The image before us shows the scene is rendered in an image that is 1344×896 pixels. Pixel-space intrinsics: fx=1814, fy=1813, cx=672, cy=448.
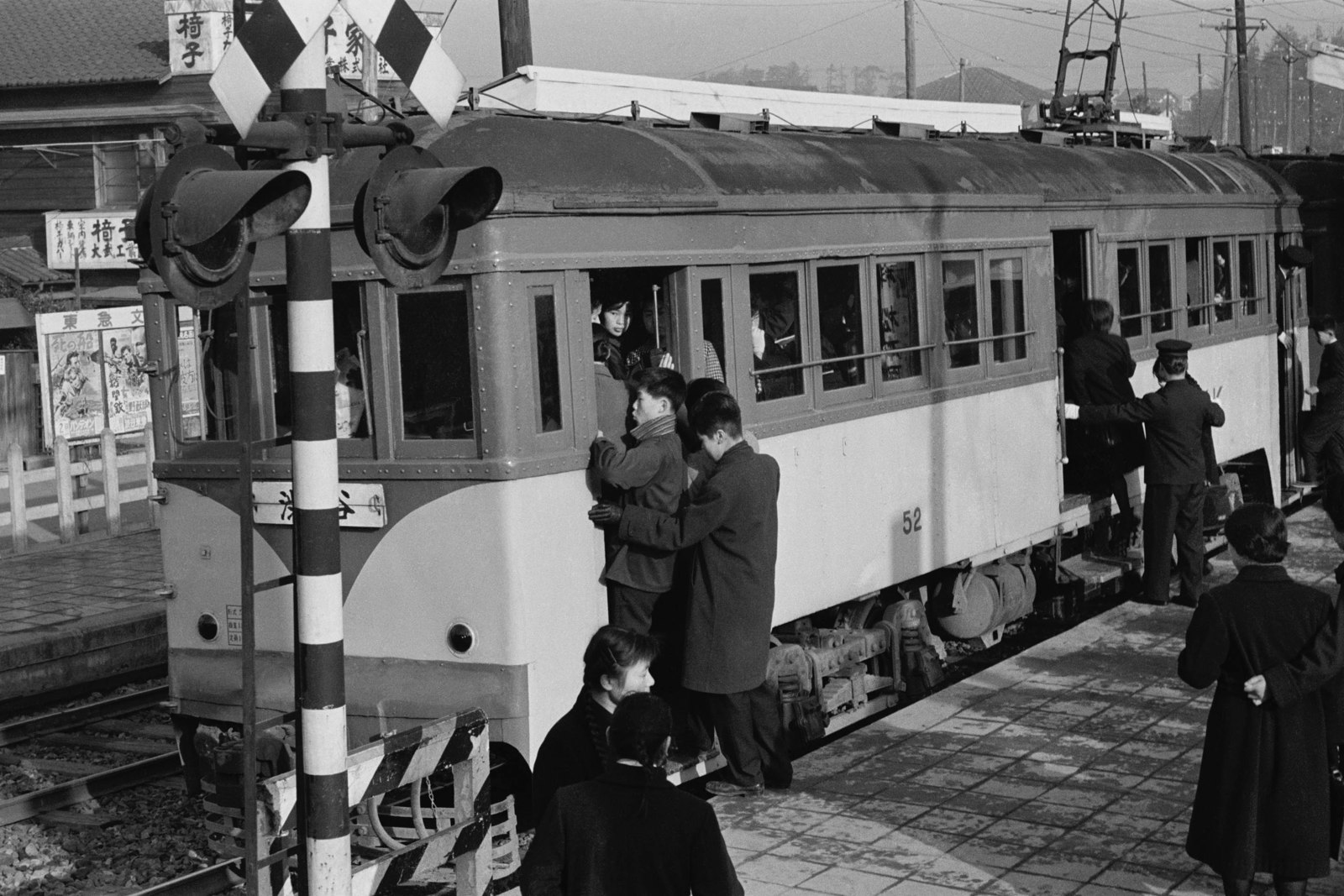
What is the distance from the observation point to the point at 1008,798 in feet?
24.6

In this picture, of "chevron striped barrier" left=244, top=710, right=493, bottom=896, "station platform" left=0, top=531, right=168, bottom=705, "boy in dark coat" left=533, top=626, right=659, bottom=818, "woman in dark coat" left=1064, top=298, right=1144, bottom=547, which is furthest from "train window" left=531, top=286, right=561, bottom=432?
"station platform" left=0, top=531, right=168, bottom=705

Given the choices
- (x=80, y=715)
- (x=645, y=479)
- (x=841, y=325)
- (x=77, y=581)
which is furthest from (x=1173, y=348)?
(x=77, y=581)

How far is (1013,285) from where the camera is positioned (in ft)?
35.7

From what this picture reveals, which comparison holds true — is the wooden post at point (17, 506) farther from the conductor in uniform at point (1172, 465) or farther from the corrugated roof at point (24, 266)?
the corrugated roof at point (24, 266)

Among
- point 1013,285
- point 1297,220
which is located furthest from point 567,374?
point 1297,220

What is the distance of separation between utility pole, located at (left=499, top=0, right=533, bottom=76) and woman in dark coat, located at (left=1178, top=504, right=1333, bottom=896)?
966cm

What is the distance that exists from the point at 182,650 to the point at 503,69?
26.2 feet

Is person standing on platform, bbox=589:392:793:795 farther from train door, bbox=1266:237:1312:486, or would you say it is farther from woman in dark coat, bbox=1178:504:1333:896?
train door, bbox=1266:237:1312:486

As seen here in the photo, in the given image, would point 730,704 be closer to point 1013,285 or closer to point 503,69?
point 1013,285

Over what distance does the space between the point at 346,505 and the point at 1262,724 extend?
3.58 metres

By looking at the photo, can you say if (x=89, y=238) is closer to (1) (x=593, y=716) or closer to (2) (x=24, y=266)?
(2) (x=24, y=266)

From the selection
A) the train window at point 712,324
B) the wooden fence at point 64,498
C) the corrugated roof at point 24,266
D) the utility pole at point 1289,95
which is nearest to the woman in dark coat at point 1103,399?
the train window at point 712,324

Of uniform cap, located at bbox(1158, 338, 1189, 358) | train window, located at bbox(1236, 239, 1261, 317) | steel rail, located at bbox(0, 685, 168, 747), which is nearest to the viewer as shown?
steel rail, located at bbox(0, 685, 168, 747)

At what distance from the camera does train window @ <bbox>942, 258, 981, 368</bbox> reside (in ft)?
33.0
